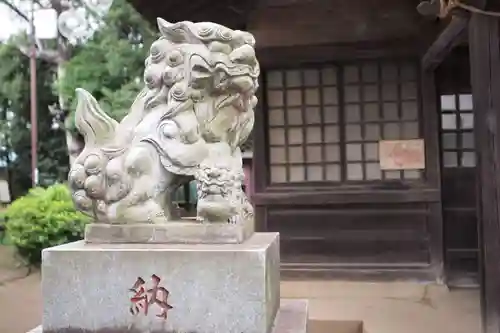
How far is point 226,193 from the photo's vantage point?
2824 mm

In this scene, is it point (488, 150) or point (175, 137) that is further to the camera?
point (488, 150)

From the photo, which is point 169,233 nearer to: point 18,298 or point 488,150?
point 488,150

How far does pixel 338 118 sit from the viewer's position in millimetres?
7426

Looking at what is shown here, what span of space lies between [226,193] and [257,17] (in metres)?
4.91

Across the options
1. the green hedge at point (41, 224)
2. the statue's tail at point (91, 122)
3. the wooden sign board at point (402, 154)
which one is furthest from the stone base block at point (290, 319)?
the green hedge at point (41, 224)

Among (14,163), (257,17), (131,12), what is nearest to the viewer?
(257,17)

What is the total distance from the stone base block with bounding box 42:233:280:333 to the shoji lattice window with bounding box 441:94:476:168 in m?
5.13

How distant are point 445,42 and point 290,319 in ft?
12.3

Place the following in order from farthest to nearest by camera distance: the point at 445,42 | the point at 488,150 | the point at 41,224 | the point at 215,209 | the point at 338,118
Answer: the point at 41,224
the point at 338,118
the point at 445,42
the point at 488,150
the point at 215,209

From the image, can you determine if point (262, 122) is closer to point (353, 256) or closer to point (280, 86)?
point (280, 86)

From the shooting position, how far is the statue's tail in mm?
2994

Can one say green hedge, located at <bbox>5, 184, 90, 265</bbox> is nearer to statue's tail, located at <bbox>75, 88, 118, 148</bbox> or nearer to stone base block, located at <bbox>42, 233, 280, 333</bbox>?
statue's tail, located at <bbox>75, 88, 118, 148</bbox>

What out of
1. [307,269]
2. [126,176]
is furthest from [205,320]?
[307,269]

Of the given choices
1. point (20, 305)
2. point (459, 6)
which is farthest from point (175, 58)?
point (20, 305)
